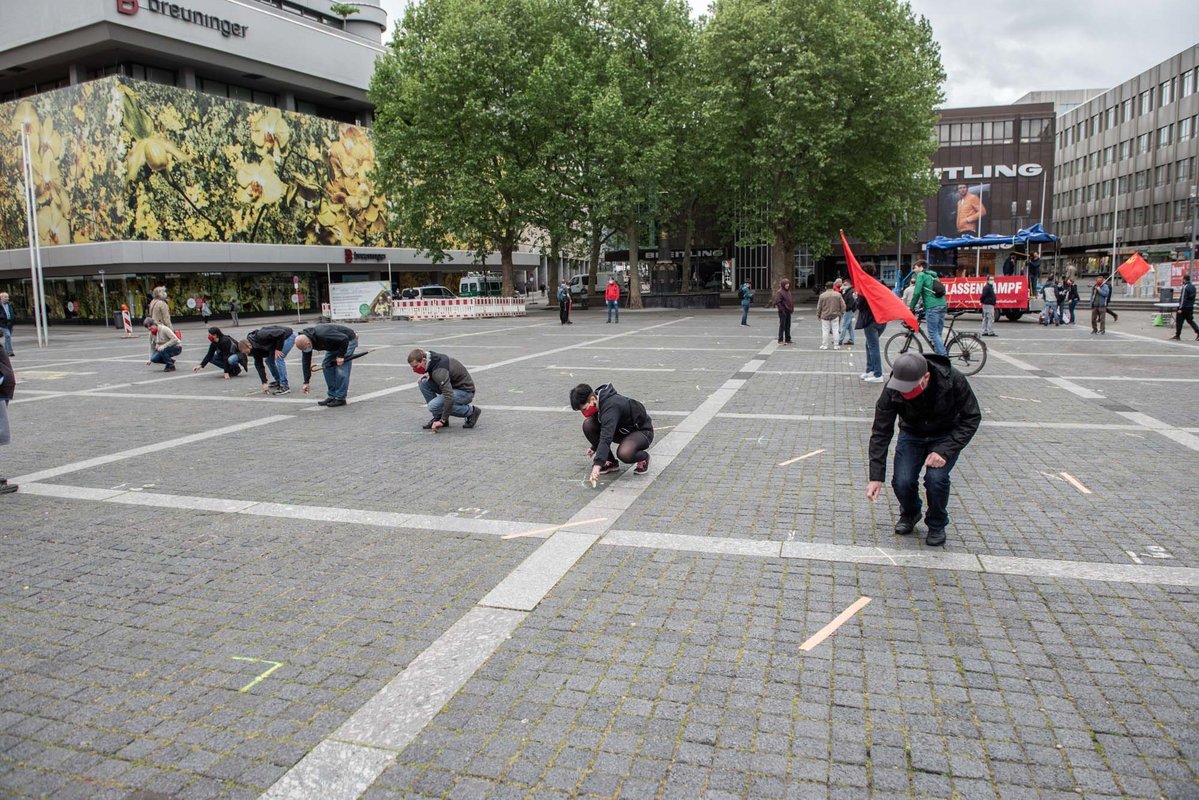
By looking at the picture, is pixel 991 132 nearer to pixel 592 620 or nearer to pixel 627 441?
pixel 627 441

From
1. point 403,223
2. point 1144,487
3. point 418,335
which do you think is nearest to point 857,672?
point 1144,487

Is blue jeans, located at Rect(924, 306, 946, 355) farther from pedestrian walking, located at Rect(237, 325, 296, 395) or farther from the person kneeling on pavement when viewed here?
pedestrian walking, located at Rect(237, 325, 296, 395)

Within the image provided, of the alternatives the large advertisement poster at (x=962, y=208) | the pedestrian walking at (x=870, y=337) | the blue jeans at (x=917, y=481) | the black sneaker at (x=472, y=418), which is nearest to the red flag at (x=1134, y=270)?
the pedestrian walking at (x=870, y=337)

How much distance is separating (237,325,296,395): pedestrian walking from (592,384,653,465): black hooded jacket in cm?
780

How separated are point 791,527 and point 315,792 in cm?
387

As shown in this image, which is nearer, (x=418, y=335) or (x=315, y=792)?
(x=315, y=792)

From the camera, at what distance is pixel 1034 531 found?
226 inches

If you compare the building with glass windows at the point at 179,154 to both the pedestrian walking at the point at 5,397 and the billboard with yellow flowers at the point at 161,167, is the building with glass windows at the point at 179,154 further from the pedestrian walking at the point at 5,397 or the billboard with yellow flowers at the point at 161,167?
the pedestrian walking at the point at 5,397

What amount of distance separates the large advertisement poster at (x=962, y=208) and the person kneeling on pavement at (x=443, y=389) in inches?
2685

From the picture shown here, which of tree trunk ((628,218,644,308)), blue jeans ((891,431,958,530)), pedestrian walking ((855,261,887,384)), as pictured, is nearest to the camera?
blue jeans ((891,431,958,530))

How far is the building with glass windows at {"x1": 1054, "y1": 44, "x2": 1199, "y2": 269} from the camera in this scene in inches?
2394

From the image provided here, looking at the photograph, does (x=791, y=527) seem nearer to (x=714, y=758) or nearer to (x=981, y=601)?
(x=981, y=601)

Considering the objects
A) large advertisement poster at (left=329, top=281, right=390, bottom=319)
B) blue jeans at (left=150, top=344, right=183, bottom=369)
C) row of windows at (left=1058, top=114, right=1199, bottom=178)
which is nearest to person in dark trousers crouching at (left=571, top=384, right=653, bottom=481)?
blue jeans at (left=150, top=344, right=183, bottom=369)

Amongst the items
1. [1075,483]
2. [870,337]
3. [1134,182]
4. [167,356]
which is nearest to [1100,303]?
[870,337]
